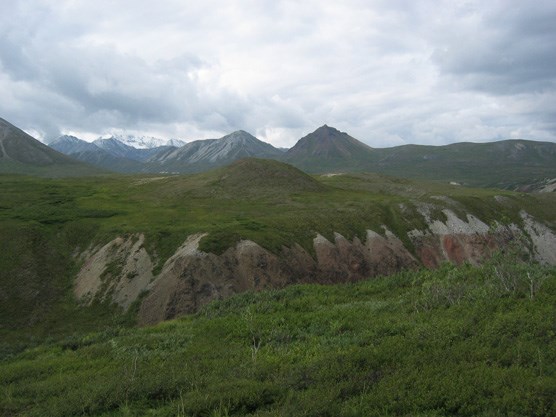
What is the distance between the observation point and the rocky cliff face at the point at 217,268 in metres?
49.8

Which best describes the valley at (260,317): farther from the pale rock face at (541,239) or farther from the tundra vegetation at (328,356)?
the pale rock face at (541,239)

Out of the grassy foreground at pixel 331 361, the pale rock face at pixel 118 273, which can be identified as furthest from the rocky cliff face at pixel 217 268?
the grassy foreground at pixel 331 361


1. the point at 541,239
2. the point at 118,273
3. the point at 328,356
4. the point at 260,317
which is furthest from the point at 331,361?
the point at 541,239

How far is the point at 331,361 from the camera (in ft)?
49.1

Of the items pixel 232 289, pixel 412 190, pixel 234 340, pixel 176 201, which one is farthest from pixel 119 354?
pixel 412 190

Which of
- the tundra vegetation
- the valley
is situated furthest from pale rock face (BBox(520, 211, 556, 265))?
the tundra vegetation

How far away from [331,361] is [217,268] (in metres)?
39.9

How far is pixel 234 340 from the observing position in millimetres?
20281

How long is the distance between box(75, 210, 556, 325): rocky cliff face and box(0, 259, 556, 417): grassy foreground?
24401 millimetres

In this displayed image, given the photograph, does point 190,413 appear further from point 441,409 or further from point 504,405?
point 504,405

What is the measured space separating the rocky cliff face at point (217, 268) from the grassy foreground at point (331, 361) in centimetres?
2440

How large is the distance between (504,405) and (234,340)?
12.0 meters

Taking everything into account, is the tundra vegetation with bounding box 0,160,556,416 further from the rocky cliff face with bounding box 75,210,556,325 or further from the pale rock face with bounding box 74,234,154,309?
the rocky cliff face with bounding box 75,210,556,325

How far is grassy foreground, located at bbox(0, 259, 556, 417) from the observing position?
1195 cm
